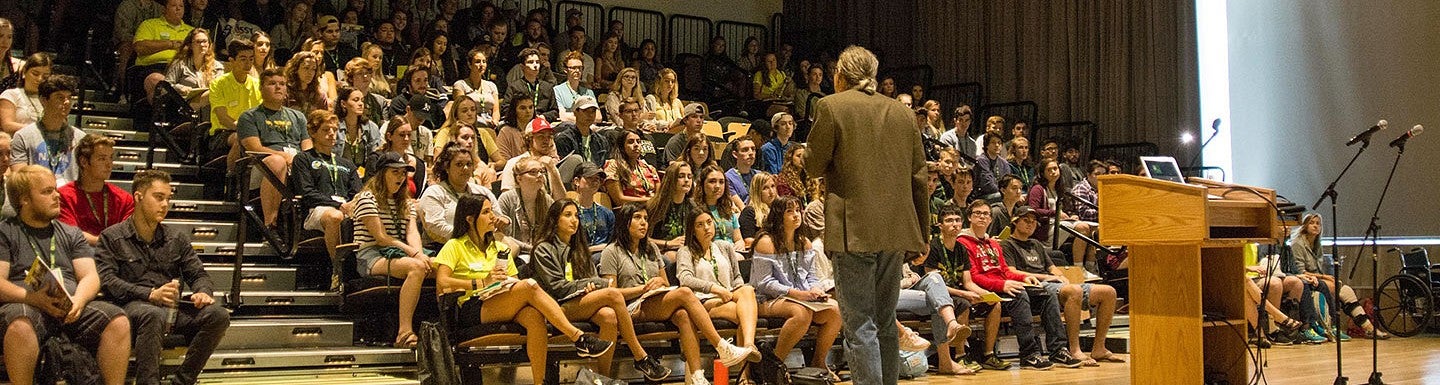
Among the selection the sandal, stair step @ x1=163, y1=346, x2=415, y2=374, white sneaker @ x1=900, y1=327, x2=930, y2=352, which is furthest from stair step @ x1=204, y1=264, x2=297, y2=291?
white sneaker @ x1=900, y1=327, x2=930, y2=352

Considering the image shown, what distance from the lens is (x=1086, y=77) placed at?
11914 mm

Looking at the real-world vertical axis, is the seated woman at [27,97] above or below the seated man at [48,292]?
above

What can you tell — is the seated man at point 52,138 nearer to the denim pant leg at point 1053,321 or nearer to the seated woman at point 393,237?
the seated woman at point 393,237

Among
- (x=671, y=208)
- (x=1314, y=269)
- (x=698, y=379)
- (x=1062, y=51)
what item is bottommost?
(x=1314, y=269)

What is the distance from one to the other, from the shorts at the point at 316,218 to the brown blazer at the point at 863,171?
10.1 feet

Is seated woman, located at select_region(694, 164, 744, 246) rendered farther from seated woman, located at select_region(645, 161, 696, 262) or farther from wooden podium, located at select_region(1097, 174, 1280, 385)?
wooden podium, located at select_region(1097, 174, 1280, 385)

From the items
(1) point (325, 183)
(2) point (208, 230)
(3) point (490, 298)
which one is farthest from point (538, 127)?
(3) point (490, 298)

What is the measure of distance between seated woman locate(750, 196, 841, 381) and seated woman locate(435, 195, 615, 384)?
989 millimetres

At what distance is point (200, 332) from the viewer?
16.6 feet

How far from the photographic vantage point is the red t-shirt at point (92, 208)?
5.39 meters

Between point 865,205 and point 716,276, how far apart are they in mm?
2521

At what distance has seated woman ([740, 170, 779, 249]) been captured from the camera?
7445mm

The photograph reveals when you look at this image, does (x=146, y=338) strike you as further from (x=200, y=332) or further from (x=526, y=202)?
(x=526, y=202)

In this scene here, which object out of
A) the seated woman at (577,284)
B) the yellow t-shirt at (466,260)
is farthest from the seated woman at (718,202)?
the yellow t-shirt at (466,260)
